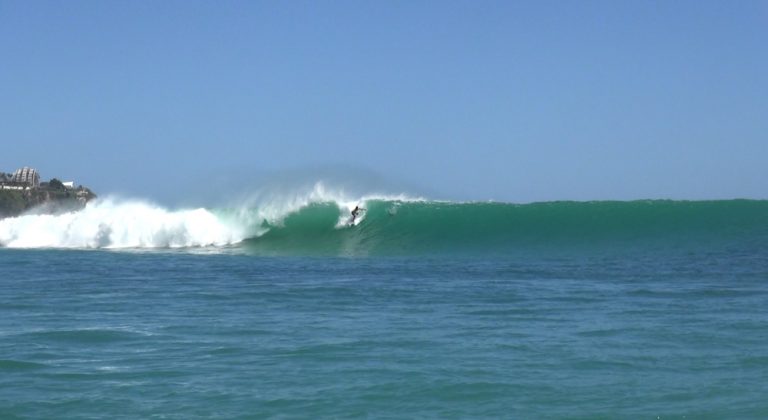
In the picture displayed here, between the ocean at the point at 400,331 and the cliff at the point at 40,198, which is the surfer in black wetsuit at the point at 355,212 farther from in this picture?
the cliff at the point at 40,198

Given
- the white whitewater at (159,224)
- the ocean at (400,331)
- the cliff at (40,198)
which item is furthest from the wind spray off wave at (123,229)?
the cliff at (40,198)

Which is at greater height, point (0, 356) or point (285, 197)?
point (285, 197)

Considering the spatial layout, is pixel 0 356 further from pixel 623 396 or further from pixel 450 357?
pixel 623 396

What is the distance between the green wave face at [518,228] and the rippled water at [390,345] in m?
6.47

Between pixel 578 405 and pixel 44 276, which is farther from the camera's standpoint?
pixel 44 276

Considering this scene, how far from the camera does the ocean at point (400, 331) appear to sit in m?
7.18

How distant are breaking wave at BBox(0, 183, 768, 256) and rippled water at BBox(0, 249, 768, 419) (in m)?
7.27

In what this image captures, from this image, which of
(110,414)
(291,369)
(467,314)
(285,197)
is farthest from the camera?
(285,197)

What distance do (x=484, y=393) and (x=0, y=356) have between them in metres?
4.81

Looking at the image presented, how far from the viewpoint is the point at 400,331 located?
10.1 m

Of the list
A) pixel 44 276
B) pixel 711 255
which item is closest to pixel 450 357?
pixel 44 276

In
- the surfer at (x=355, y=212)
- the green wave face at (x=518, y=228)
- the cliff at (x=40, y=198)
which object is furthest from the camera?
the cliff at (x=40, y=198)

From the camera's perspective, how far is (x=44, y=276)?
17391mm

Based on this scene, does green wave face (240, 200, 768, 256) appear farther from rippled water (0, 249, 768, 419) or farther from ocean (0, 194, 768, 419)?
rippled water (0, 249, 768, 419)
